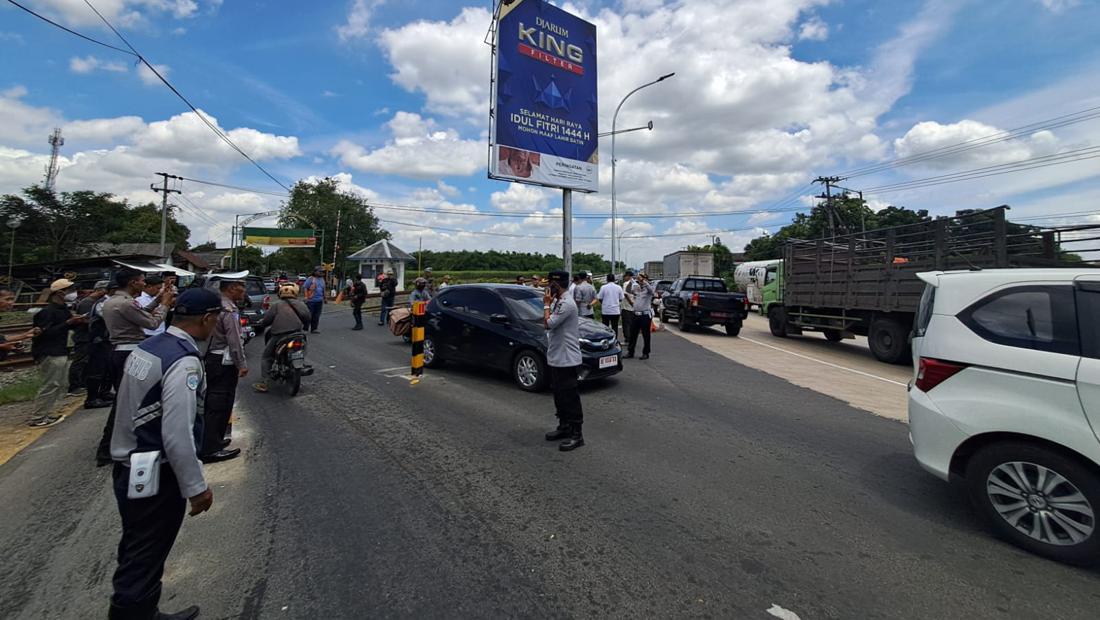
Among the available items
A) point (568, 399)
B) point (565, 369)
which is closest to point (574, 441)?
point (568, 399)

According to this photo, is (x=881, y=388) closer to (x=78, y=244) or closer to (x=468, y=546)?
(x=468, y=546)

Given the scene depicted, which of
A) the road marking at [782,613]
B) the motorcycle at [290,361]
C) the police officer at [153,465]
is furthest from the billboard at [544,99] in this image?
the road marking at [782,613]

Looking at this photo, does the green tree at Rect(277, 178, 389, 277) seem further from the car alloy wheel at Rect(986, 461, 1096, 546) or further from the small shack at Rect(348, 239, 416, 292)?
the car alloy wheel at Rect(986, 461, 1096, 546)

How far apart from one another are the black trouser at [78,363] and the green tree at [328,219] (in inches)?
1764

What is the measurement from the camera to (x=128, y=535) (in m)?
2.01

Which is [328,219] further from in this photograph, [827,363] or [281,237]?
[827,363]

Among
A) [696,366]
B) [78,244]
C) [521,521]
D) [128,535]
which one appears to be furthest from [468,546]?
[78,244]

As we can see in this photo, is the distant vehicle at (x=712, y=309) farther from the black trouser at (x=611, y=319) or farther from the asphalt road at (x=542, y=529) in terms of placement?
the asphalt road at (x=542, y=529)

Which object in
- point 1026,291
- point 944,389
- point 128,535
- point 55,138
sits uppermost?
point 55,138

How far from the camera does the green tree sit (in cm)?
5159

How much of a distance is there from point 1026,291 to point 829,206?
1720 inches

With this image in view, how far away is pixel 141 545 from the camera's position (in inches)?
80.1

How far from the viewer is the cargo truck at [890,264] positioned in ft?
26.5

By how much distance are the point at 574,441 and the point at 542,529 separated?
1521 millimetres
